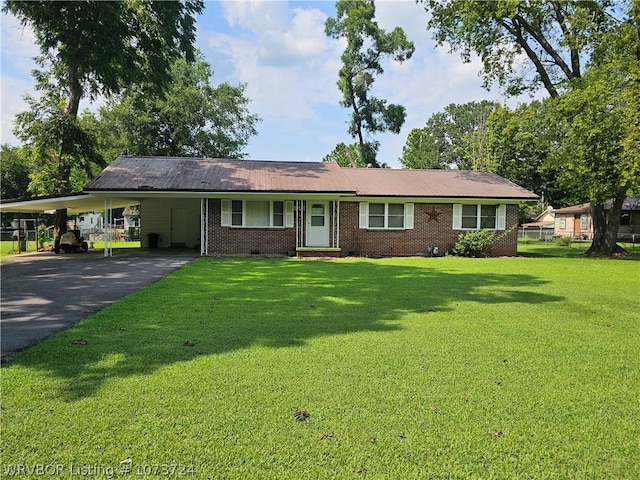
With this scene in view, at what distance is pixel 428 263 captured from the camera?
15984mm

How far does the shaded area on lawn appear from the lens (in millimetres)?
4578

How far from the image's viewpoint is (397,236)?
64.6ft

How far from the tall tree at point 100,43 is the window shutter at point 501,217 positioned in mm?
16516

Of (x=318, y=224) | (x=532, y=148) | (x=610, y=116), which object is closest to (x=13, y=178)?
(x=318, y=224)

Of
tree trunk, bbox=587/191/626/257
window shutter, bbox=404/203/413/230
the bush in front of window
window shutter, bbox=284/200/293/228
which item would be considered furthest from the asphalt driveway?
tree trunk, bbox=587/191/626/257

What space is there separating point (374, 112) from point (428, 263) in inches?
869

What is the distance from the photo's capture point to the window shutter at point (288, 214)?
18.6m

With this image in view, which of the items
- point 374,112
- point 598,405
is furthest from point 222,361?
point 374,112

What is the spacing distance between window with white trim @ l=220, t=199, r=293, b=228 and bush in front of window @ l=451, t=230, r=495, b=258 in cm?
787

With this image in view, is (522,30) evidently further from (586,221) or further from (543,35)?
(586,221)

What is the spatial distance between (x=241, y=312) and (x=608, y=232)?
838 inches

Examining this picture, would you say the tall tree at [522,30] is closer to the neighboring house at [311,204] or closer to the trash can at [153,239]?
the neighboring house at [311,204]

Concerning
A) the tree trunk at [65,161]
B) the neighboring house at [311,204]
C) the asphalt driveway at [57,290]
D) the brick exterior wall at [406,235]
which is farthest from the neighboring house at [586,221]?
the tree trunk at [65,161]

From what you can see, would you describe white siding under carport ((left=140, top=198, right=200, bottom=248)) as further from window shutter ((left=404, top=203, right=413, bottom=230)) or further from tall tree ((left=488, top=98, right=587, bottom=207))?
tall tree ((left=488, top=98, right=587, bottom=207))
